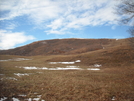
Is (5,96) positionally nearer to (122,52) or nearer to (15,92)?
(15,92)

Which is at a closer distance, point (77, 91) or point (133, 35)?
point (77, 91)

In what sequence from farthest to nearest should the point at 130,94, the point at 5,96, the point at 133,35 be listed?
1. the point at 133,35
2. the point at 130,94
3. the point at 5,96

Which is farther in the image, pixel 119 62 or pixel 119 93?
pixel 119 62

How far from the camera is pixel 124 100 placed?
276 inches

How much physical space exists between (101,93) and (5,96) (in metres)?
5.91

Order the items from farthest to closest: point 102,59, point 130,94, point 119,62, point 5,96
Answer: point 102,59 < point 119,62 < point 130,94 < point 5,96

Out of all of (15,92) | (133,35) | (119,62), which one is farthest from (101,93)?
(119,62)

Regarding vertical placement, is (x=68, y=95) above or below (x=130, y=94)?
above

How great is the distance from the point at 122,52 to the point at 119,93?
76.7ft

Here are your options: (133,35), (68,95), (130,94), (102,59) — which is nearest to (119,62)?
(102,59)

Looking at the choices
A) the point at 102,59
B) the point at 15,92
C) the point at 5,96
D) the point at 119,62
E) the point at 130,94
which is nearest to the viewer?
the point at 5,96

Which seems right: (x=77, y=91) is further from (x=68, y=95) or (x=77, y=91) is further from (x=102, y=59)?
(x=102, y=59)

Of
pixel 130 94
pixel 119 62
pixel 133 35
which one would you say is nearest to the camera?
pixel 130 94

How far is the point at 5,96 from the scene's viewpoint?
6.75 m
